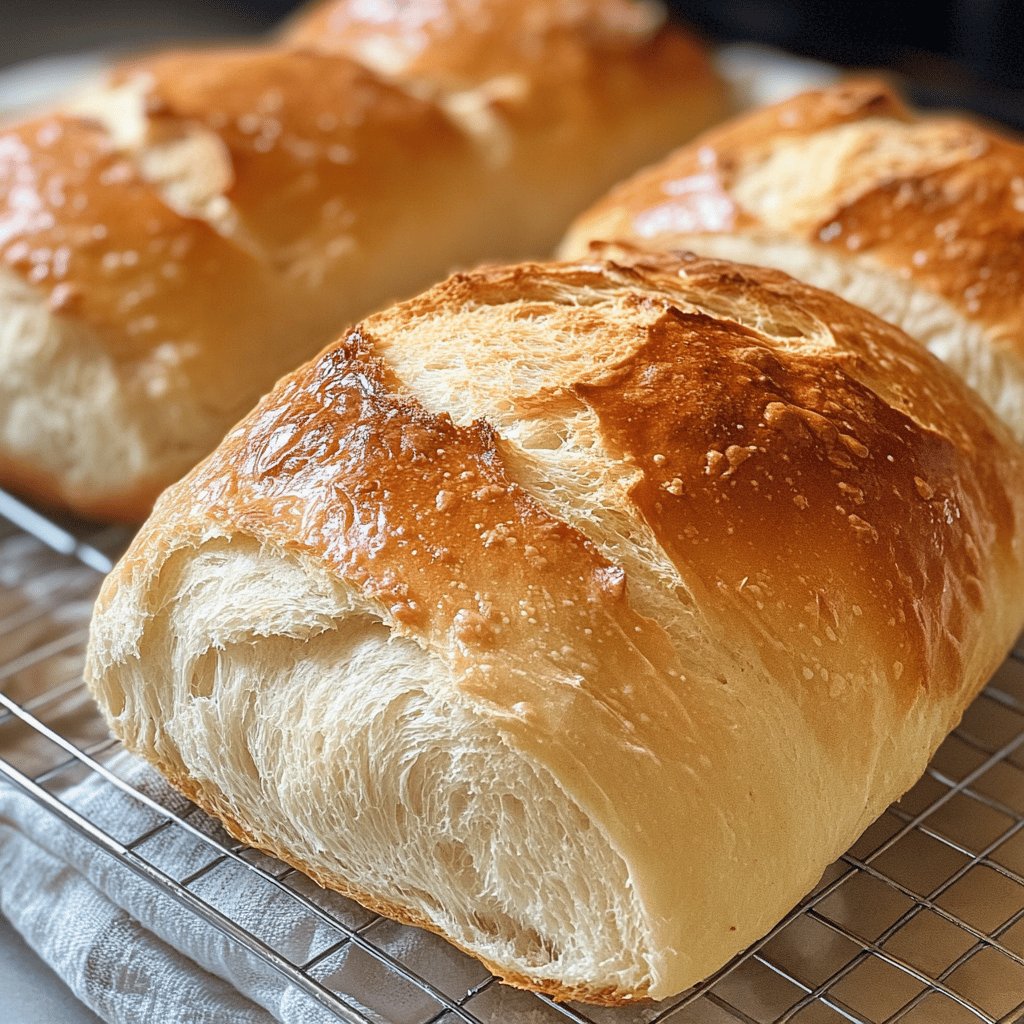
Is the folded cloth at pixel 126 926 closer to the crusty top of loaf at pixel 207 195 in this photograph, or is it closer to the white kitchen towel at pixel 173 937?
the white kitchen towel at pixel 173 937

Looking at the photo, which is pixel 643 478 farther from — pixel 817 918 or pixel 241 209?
pixel 241 209

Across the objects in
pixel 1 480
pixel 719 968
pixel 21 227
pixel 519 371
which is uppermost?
pixel 519 371

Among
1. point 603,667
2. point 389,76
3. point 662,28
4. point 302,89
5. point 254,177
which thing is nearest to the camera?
point 603,667

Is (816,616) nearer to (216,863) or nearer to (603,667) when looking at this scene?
(603,667)

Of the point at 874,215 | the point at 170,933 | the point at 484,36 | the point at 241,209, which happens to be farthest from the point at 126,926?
the point at 484,36

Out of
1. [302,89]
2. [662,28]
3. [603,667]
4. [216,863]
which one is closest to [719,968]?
[603,667]

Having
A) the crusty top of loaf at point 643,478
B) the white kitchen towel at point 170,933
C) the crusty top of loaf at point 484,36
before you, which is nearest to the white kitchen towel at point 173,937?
the white kitchen towel at point 170,933

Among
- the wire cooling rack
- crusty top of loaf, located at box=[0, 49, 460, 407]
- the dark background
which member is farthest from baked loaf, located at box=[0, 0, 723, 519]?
the dark background
